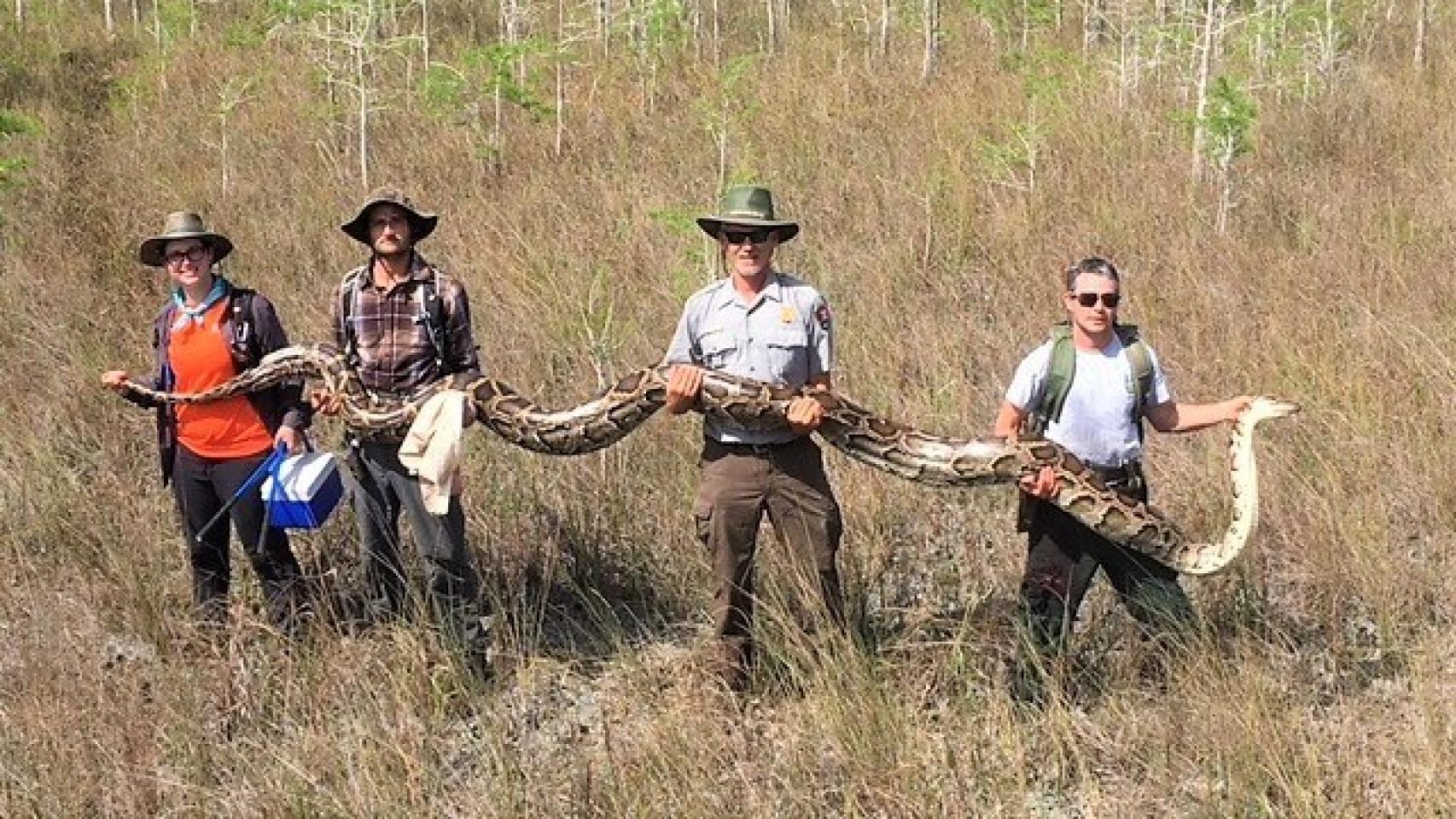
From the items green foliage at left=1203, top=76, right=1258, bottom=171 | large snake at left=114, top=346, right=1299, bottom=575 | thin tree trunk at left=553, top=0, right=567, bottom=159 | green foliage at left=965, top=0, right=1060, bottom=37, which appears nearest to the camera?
large snake at left=114, top=346, right=1299, bottom=575

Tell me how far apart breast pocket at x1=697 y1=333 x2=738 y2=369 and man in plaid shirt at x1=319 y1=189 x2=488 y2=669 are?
988mm

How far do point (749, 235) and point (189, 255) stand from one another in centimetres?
226

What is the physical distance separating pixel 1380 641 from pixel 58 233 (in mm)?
9920

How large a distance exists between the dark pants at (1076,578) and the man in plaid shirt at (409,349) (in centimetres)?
220

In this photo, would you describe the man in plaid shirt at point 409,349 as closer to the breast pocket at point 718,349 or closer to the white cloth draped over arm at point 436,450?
the white cloth draped over arm at point 436,450

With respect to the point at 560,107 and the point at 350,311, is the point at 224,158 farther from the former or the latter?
the point at 350,311

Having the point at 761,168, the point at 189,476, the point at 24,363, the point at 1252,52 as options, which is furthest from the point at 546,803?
the point at 1252,52

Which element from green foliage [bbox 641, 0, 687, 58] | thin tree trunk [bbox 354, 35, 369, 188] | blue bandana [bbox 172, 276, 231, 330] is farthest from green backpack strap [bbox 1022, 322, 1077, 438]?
green foliage [bbox 641, 0, 687, 58]

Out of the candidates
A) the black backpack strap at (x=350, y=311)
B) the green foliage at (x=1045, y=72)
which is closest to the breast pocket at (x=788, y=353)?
the black backpack strap at (x=350, y=311)

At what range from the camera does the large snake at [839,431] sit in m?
3.96

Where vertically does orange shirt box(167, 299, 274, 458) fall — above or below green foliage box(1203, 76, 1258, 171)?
below

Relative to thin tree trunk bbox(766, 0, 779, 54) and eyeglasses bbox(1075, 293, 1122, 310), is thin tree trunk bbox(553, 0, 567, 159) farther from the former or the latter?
eyeglasses bbox(1075, 293, 1122, 310)

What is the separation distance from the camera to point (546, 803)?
140 inches

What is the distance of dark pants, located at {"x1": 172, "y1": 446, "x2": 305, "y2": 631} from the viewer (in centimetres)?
464
